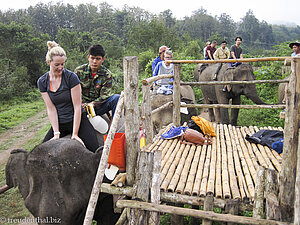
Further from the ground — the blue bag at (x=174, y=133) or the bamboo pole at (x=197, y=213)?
the blue bag at (x=174, y=133)

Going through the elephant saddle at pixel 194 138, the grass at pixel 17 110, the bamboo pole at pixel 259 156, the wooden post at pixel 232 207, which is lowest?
the grass at pixel 17 110

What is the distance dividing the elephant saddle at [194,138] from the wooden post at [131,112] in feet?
4.52

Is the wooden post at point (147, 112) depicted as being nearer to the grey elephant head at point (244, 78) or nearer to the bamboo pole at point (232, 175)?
the bamboo pole at point (232, 175)

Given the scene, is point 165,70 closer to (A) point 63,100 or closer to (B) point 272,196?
(A) point 63,100

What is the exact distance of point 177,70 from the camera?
4.47 metres

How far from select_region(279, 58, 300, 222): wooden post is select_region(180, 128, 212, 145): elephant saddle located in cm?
167

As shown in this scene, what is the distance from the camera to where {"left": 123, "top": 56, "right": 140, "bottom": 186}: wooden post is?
2.41 metres

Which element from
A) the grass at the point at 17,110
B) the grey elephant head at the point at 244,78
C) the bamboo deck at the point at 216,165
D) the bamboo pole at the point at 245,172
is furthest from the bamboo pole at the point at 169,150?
the grass at the point at 17,110

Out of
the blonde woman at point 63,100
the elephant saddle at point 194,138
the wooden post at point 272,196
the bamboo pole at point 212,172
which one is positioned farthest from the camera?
the elephant saddle at point 194,138

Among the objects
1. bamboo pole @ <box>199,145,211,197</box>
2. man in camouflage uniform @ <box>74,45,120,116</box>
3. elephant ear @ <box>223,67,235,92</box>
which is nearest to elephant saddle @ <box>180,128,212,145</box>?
bamboo pole @ <box>199,145,211,197</box>

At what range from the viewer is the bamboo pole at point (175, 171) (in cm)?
257

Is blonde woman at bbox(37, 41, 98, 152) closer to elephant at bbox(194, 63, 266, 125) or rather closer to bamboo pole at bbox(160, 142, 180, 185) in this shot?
bamboo pole at bbox(160, 142, 180, 185)

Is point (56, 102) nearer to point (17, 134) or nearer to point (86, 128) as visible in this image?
point (86, 128)

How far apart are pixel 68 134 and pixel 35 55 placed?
20.2 m
